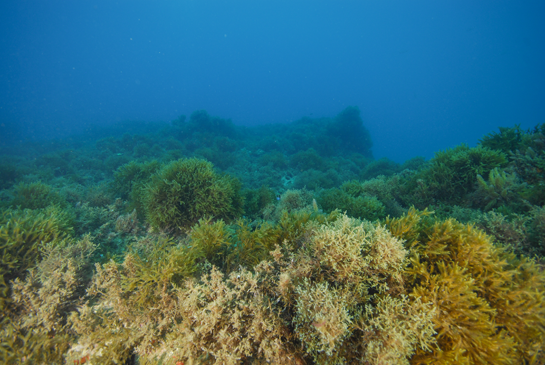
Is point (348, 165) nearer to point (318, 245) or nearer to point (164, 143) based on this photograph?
point (318, 245)

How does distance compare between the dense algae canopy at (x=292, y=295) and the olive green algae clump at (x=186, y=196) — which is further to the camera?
the olive green algae clump at (x=186, y=196)

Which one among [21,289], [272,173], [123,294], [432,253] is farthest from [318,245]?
[272,173]

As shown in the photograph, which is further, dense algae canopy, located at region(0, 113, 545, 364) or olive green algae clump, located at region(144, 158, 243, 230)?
olive green algae clump, located at region(144, 158, 243, 230)

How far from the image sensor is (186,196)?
5242 millimetres

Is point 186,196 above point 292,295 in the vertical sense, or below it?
below

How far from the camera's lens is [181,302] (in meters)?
2.51

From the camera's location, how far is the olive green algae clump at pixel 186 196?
4965 mm

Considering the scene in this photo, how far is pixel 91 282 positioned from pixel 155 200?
2213 mm

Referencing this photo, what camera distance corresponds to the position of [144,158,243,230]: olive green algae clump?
496 centimetres

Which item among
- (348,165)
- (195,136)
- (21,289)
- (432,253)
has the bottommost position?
(348,165)

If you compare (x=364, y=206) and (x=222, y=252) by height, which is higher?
(x=222, y=252)

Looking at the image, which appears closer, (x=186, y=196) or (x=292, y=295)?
(x=292, y=295)

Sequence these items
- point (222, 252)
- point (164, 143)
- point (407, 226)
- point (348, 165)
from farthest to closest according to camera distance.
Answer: point (164, 143) < point (348, 165) < point (222, 252) < point (407, 226)

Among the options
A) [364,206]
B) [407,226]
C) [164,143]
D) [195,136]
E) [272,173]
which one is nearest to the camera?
[407,226]
